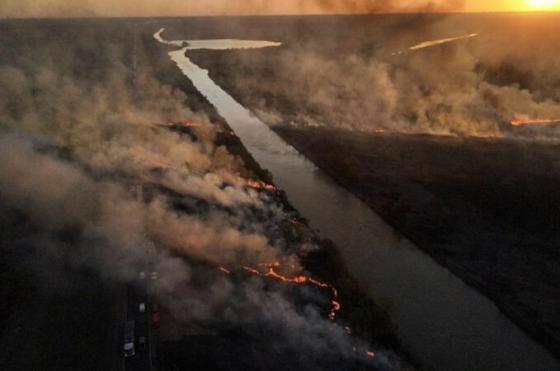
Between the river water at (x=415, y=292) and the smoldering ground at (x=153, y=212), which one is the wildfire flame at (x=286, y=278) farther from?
the river water at (x=415, y=292)

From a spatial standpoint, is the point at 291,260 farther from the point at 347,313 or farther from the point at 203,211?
the point at 203,211

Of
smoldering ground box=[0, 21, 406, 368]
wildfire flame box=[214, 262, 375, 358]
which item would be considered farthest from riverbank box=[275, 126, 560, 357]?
smoldering ground box=[0, 21, 406, 368]

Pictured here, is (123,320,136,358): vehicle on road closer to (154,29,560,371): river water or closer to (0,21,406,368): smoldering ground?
(0,21,406,368): smoldering ground

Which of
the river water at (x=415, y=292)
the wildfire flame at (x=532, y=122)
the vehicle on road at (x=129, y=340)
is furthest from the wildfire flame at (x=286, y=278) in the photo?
the wildfire flame at (x=532, y=122)

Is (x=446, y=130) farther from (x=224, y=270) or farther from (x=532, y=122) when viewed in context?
(x=224, y=270)

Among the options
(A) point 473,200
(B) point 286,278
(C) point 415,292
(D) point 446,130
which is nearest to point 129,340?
(B) point 286,278

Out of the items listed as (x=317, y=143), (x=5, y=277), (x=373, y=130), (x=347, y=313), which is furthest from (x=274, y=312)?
(x=373, y=130)

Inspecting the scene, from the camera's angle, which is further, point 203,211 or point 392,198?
point 392,198
